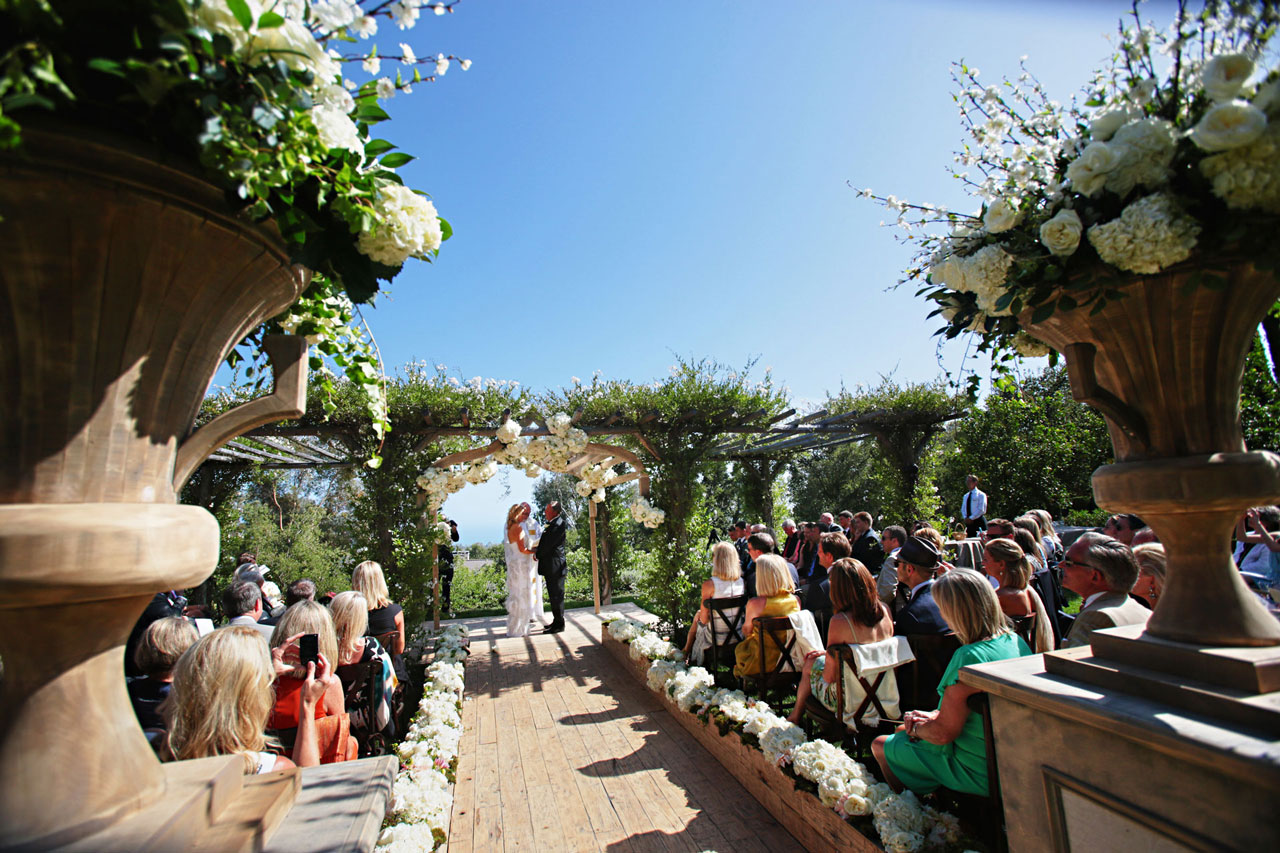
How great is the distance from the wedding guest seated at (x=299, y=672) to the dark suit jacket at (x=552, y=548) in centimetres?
529

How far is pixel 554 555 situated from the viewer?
27.2 feet

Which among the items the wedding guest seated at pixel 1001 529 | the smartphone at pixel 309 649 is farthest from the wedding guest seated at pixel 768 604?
the smartphone at pixel 309 649

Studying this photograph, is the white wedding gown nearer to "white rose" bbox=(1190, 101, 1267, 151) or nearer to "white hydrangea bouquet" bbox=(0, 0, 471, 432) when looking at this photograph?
"white hydrangea bouquet" bbox=(0, 0, 471, 432)

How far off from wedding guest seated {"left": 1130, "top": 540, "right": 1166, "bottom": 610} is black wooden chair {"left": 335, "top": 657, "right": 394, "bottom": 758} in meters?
4.22

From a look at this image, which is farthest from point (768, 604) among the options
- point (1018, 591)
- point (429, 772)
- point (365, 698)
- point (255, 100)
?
point (255, 100)

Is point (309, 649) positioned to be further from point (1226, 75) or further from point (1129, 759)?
point (1226, 75)

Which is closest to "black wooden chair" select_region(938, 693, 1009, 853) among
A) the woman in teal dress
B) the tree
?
the woman in teal dress

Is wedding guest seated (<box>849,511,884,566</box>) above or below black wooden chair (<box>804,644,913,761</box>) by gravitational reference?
above

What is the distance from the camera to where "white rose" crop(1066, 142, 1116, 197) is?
1.34 metres

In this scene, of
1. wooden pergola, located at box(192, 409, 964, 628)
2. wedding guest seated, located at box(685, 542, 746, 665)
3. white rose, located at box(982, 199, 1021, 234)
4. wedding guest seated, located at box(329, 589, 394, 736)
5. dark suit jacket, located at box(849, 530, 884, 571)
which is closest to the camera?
white rose, located at box(982, 199, 1021, 234)

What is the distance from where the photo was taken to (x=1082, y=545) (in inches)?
120

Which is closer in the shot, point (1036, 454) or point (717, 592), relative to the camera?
point (717, 592)

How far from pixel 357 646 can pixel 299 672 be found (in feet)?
2.63

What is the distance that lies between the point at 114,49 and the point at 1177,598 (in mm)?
2436
